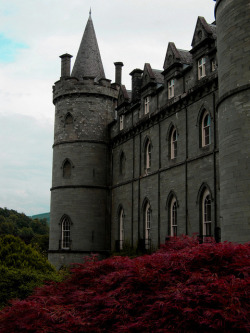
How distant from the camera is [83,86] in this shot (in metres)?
32.7

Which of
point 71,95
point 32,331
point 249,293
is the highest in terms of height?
point 71,95

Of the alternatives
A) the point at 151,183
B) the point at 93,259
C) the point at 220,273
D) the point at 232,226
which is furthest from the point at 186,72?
the point at 220,273

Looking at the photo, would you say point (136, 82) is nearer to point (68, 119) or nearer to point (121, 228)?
point (68, 119)

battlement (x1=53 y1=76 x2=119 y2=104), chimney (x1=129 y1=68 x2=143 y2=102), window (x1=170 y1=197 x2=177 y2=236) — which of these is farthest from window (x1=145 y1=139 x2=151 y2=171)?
battlement (x1=53 y1=76 x2=119 y2=104)

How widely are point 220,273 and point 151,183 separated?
64.9 feet

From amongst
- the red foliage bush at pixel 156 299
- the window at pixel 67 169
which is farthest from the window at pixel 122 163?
the red foliage bush at pixel 156 299

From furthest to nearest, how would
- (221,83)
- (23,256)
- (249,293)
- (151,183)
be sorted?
(151,183) < (221,83) < (23,256) < (249,293)

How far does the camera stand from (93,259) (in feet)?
31.3

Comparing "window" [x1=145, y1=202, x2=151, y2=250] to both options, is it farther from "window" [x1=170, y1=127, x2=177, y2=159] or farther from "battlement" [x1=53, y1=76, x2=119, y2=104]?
"battlement" [x1=53, y1=76, x2=119, y2=104]

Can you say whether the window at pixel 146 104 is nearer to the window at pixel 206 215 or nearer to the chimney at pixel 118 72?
the chimney at pixel 118 72

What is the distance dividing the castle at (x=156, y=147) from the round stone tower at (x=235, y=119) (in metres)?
0.03

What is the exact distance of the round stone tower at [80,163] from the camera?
31.3 metres

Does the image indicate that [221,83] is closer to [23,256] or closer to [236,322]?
[23,256]

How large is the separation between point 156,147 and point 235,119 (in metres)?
11.1
